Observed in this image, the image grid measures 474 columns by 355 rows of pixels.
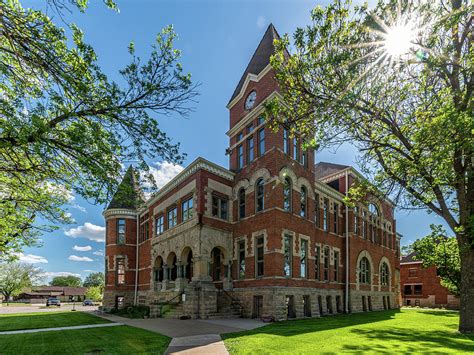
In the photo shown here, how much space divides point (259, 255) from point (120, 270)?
19.1 metres

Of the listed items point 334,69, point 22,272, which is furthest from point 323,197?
point 22,272

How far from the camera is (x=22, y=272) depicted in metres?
77.2

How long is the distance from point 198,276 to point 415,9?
1684cm

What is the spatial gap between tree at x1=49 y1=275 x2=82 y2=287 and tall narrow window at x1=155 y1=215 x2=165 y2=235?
12393cm

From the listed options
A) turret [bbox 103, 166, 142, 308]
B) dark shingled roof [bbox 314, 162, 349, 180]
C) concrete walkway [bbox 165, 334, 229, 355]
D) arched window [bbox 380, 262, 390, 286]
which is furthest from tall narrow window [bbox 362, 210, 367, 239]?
turret [bbox 103, 166, 142, 308]

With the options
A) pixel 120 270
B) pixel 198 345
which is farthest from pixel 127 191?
pixel 120 270

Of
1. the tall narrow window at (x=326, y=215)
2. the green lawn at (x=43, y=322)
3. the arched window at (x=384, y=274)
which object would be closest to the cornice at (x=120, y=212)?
the green lawn at (x=43, y=322)

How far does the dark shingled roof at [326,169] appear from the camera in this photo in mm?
28962

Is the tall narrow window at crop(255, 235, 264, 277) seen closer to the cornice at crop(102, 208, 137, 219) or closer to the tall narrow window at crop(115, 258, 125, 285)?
the tall narrow window at crop(115, 258, 125, 285)

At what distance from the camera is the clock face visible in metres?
22.1

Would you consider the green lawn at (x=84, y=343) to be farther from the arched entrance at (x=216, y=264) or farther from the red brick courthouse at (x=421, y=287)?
the red brick courthouse at (x=421, y=287)

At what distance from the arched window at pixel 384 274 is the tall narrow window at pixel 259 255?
18.8m

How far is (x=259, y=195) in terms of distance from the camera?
20297 mm

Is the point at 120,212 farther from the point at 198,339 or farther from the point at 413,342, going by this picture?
the point at 413,342
